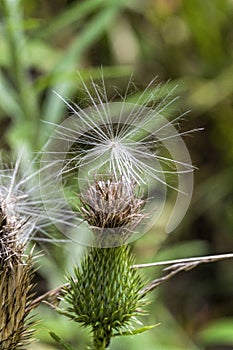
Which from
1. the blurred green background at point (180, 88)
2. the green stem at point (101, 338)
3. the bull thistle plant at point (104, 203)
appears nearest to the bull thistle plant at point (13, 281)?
the bull thistle plant at point (104, 203)

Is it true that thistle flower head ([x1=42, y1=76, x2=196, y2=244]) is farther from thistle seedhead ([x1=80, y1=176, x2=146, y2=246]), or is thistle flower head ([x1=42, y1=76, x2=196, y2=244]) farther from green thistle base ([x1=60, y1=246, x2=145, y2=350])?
green thistle base ([x1=60, y1=246, x2=145, y2=350])

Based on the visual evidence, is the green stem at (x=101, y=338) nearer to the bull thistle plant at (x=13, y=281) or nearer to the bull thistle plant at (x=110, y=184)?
the bull thistle plant at (x=110, y=184)

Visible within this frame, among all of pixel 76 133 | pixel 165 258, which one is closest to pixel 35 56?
pixel 165 258

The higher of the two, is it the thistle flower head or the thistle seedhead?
the thistle flower head

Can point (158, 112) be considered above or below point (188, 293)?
below

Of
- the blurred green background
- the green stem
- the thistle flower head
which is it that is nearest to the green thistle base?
the green stem

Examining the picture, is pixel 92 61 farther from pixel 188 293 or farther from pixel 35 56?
pixel 188 293

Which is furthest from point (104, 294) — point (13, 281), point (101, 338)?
point (13, 281)
